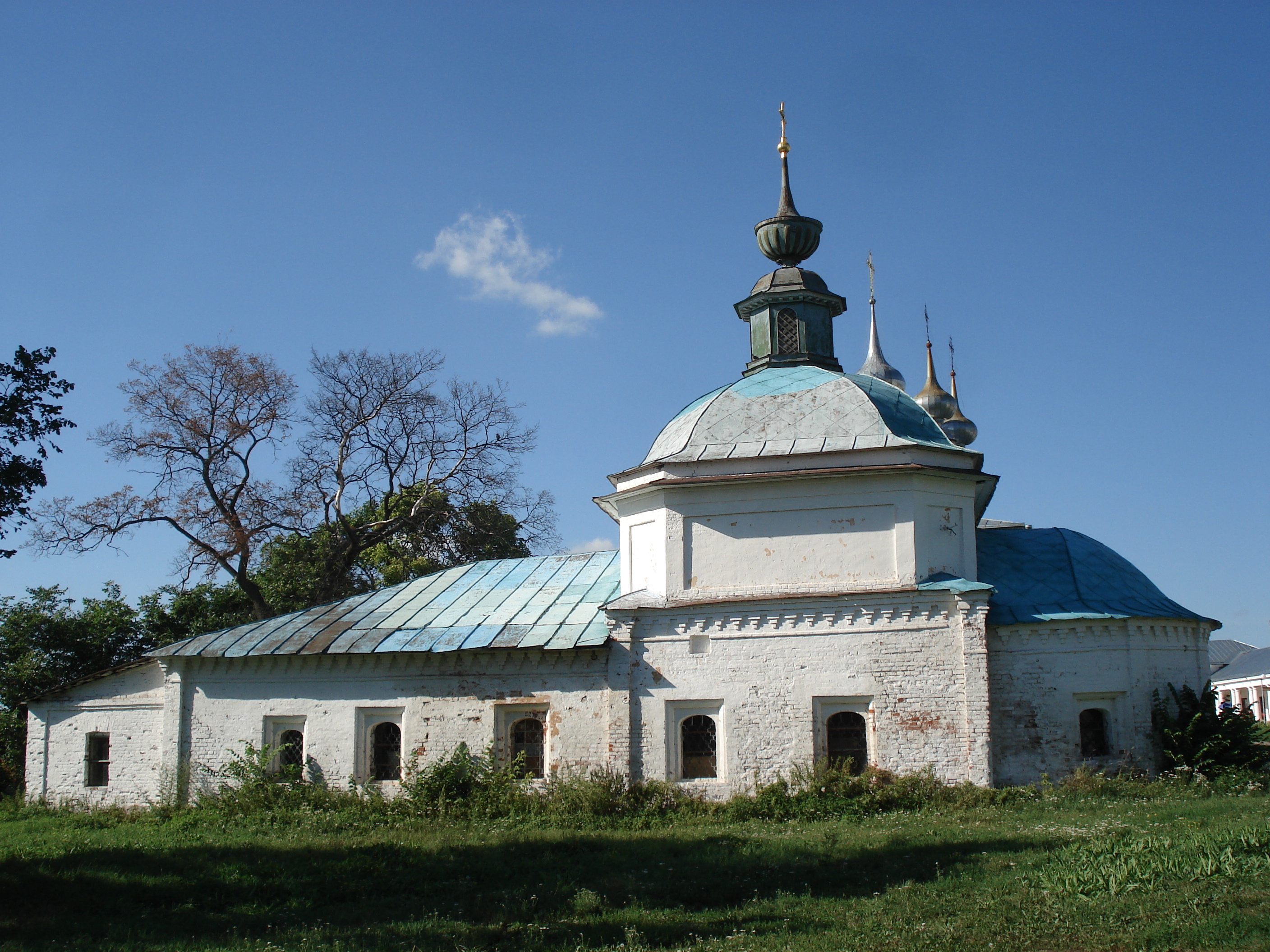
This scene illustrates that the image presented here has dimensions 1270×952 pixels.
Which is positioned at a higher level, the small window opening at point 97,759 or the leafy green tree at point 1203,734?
the leafy green tree at point 1203,734

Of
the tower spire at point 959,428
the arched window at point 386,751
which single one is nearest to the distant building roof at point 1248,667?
the tower spire at point 959,428

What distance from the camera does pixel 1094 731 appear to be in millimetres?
15344

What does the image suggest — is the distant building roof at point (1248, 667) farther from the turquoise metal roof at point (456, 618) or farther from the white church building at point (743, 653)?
the turquoise metal roof at point (456, 618)

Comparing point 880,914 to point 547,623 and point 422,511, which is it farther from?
point 422,511

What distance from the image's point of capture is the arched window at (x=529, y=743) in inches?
653

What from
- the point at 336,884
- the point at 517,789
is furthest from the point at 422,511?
the point at 336,884

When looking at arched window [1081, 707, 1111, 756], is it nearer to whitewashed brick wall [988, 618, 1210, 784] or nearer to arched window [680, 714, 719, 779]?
whitewashed brick wall [988, 618, 1210, 784]

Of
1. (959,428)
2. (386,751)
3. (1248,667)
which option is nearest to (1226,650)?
(1248,667)

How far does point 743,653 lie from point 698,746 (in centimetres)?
159

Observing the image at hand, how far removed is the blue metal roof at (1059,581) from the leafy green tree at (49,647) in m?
17.7

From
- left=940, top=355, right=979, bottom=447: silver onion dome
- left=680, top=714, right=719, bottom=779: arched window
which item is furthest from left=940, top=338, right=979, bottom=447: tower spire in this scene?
left=680, top=714, right=719, bottom=779: arched window

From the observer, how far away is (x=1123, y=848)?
9.55m

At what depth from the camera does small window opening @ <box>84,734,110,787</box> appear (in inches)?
720

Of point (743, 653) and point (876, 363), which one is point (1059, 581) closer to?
point (743, 653)
